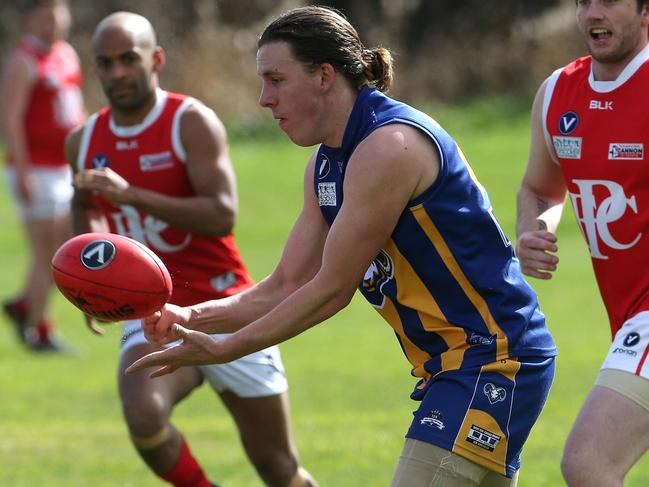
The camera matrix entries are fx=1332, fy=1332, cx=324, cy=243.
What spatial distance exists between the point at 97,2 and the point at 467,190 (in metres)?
27.7

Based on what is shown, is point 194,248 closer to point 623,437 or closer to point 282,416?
point 282,416

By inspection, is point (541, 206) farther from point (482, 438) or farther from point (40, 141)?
point (40, 141)

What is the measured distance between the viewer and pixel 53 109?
12.4 metres

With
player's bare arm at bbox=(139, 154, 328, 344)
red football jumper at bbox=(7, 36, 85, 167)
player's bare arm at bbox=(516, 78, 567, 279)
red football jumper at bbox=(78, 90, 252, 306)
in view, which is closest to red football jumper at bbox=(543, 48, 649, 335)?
player's bare arm at bbox=(516, 78, 567, 279)

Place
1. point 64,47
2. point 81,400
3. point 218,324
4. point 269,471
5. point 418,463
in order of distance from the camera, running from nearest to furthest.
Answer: point 418,463
point 218,324
point 269,471
point 81,400
point 64,47

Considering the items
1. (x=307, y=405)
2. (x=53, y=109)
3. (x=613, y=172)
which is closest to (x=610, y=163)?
(x=613, y=172)

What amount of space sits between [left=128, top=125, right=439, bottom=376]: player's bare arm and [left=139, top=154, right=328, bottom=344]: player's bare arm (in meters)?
0.43

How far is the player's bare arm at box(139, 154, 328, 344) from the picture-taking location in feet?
15.7

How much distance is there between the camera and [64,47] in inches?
492

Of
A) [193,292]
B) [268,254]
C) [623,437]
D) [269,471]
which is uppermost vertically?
[623,437]

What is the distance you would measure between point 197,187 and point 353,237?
2.26 m

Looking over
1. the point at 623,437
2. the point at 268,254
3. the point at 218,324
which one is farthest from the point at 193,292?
the point at 268,254

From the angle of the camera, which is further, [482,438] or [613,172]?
[613,172]

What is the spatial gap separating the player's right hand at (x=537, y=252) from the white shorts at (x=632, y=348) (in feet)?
1.13
